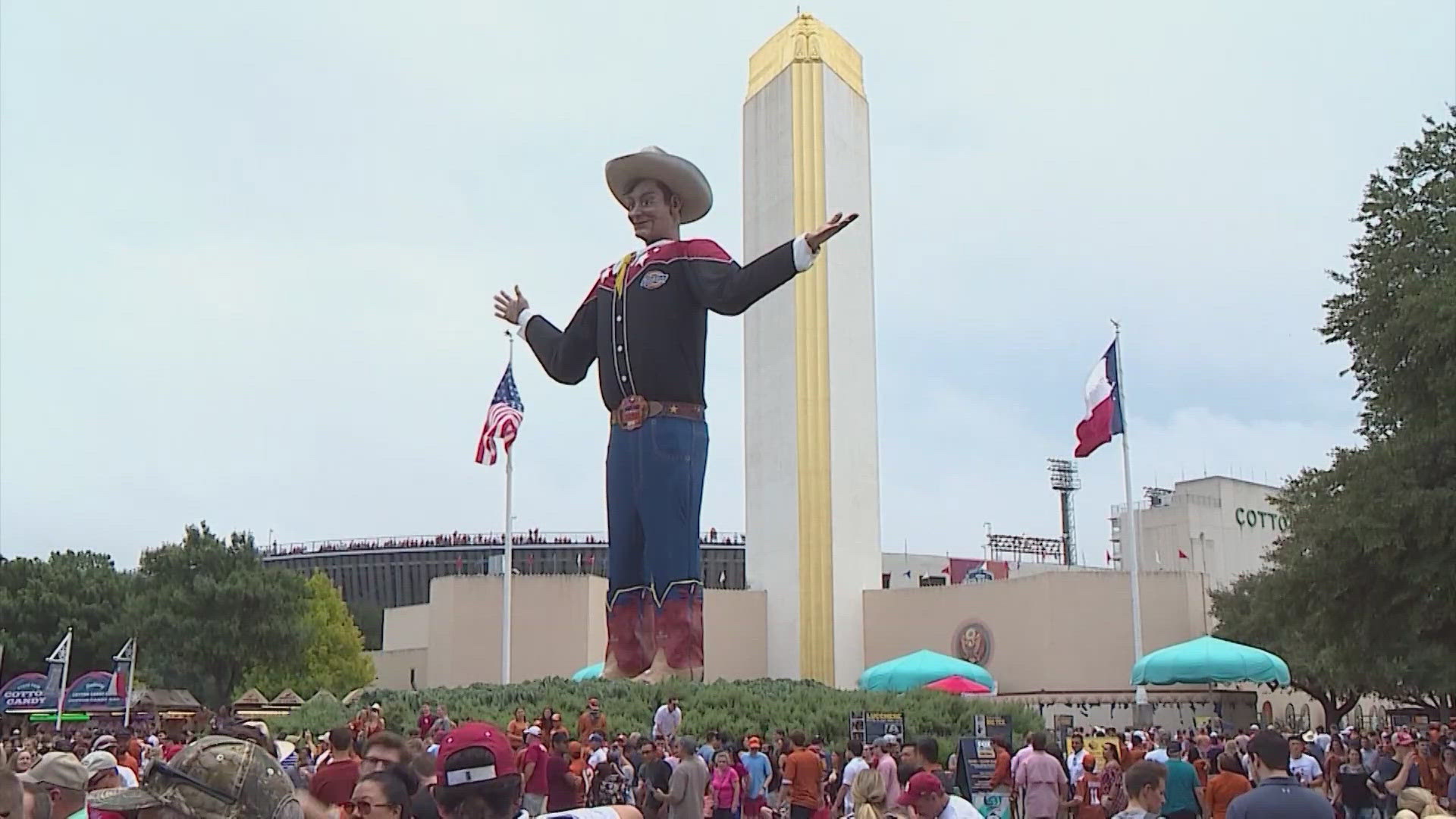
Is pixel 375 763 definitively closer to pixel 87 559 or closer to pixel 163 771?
pixel 163 771

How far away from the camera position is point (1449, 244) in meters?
19.6

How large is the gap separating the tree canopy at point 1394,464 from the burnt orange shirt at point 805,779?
9591 millimetres

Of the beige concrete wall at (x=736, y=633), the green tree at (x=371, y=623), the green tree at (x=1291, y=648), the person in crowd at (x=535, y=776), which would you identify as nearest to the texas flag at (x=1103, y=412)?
the green tree at (x=1291, y=648)

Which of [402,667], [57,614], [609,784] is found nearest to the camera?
[609,784]

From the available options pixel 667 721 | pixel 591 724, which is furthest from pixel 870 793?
pixel 667 721

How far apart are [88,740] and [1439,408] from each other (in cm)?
1743

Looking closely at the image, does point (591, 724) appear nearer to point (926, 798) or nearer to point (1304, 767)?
point (1304, 767)

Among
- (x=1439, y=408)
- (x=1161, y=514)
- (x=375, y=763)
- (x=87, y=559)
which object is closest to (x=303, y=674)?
(x=87, y=559)

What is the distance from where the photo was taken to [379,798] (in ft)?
12.5

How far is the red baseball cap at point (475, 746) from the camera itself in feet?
11.8

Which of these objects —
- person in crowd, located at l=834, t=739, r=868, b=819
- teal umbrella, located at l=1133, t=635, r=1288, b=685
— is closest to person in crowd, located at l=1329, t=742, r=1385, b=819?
person in crowd, located at l=834, t=739, r=868, b=819

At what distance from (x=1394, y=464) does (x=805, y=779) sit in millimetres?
10397

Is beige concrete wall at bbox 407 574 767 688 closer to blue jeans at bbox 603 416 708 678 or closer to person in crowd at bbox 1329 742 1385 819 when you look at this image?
blue jeans at bbox 603 416 708 678

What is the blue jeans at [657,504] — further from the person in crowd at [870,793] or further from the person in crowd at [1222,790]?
the person in crowd at [870,793]
